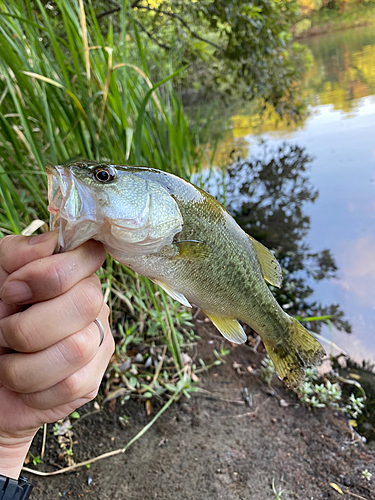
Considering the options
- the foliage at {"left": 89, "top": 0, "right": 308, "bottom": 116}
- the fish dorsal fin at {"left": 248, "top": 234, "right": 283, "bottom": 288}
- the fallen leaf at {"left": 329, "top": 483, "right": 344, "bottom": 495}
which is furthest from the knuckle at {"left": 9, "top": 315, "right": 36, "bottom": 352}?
the foliage at {"left": 89, "top": 0, "right": 308, "bottom": 116}

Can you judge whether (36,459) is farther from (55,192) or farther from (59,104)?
(59,104)

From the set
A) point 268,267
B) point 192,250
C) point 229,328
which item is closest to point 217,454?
point 229,328

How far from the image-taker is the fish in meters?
0.96

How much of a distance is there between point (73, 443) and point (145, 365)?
72cm

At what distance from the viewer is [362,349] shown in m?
3.38

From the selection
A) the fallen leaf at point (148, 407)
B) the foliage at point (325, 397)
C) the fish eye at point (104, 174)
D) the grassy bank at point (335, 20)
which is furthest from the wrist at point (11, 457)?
the grassy bank at point (335, 20)

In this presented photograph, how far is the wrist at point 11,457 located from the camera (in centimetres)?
115

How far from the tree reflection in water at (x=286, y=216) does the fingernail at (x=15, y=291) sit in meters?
3.30

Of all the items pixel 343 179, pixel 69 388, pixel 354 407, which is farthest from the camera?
pixel 343 179

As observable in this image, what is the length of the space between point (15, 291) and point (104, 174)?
1.38 ft

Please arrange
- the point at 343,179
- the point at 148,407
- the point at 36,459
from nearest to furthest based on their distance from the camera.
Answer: the point at 36,459, the point at 148,407, the point at 343,179

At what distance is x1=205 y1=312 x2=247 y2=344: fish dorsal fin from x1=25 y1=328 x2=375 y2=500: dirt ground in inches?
50.3

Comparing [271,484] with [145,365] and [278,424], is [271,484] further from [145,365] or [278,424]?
[145,365]

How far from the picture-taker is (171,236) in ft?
3.65
